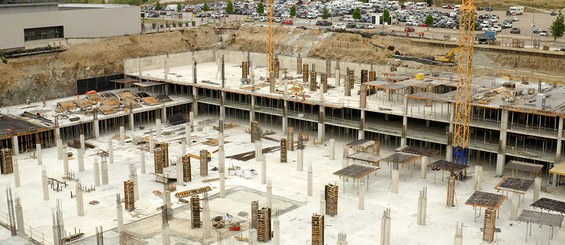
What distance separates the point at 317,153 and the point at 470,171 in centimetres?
1168

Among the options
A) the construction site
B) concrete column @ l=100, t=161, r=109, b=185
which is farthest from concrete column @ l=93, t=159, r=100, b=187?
concrete column @ l=100, t=161, r=109, b=185

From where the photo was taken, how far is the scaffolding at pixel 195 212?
35.1 m

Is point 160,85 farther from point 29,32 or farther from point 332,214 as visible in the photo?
point 332,214

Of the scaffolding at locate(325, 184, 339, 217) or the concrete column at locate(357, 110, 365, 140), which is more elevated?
the concrete column at locate(357, 110, 365, 140)

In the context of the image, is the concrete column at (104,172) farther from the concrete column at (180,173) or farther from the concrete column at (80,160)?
the concrete column at (180,173)

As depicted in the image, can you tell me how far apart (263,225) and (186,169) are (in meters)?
11.5

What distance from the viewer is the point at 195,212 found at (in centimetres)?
Result: 3541

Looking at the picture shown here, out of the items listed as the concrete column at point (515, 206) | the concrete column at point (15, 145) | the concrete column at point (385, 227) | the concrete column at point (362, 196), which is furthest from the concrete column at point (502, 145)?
the concrete column at point (15, 145)

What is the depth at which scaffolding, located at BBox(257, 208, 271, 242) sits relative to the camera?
33.5m

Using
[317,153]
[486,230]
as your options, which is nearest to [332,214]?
[486,230]

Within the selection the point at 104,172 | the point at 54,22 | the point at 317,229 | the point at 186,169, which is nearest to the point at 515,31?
the point at 186,169

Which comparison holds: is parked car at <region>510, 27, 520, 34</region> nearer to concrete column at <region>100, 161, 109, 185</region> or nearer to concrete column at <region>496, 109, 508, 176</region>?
concrete column at <region>496, 109, 508, 176</region>

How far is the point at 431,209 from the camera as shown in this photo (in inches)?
1527

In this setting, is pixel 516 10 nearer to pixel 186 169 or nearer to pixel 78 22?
pixel 78 22
